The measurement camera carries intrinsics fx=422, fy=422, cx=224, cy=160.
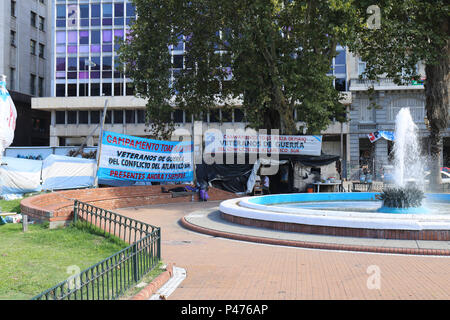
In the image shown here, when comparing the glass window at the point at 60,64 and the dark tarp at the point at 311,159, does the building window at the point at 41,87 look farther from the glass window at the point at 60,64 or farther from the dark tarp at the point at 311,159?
the dark tarp at the point at 311,159

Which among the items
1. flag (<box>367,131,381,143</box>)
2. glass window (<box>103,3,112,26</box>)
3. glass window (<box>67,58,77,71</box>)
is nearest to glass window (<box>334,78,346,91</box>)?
flag (<box>367,131,381,143</box>)

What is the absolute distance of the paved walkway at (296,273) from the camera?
19.2ft

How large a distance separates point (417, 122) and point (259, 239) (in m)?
38.4

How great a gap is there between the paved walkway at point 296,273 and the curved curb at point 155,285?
0.93 ft

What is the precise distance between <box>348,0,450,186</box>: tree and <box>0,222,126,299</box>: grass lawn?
14718mm

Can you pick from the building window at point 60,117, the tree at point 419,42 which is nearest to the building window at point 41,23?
the building window at point 60,117

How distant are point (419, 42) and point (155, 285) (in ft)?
63.1

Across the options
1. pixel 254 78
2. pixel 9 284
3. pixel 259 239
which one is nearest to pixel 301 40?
pixel 254 78

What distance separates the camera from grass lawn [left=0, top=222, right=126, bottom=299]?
19.0ft

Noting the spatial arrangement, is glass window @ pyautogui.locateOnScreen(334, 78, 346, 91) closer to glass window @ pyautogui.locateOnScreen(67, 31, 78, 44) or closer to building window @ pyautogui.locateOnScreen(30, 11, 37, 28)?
glass window @ pyautogui.locateOnScreen(67, 31, 78, 44)

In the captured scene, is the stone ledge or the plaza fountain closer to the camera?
the plaza fountain

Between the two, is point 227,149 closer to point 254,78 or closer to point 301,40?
point 254,78

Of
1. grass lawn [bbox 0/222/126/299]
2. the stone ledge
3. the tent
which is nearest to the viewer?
grass lawn [bbox 0/222/126/299]

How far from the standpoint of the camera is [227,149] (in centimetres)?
2348
